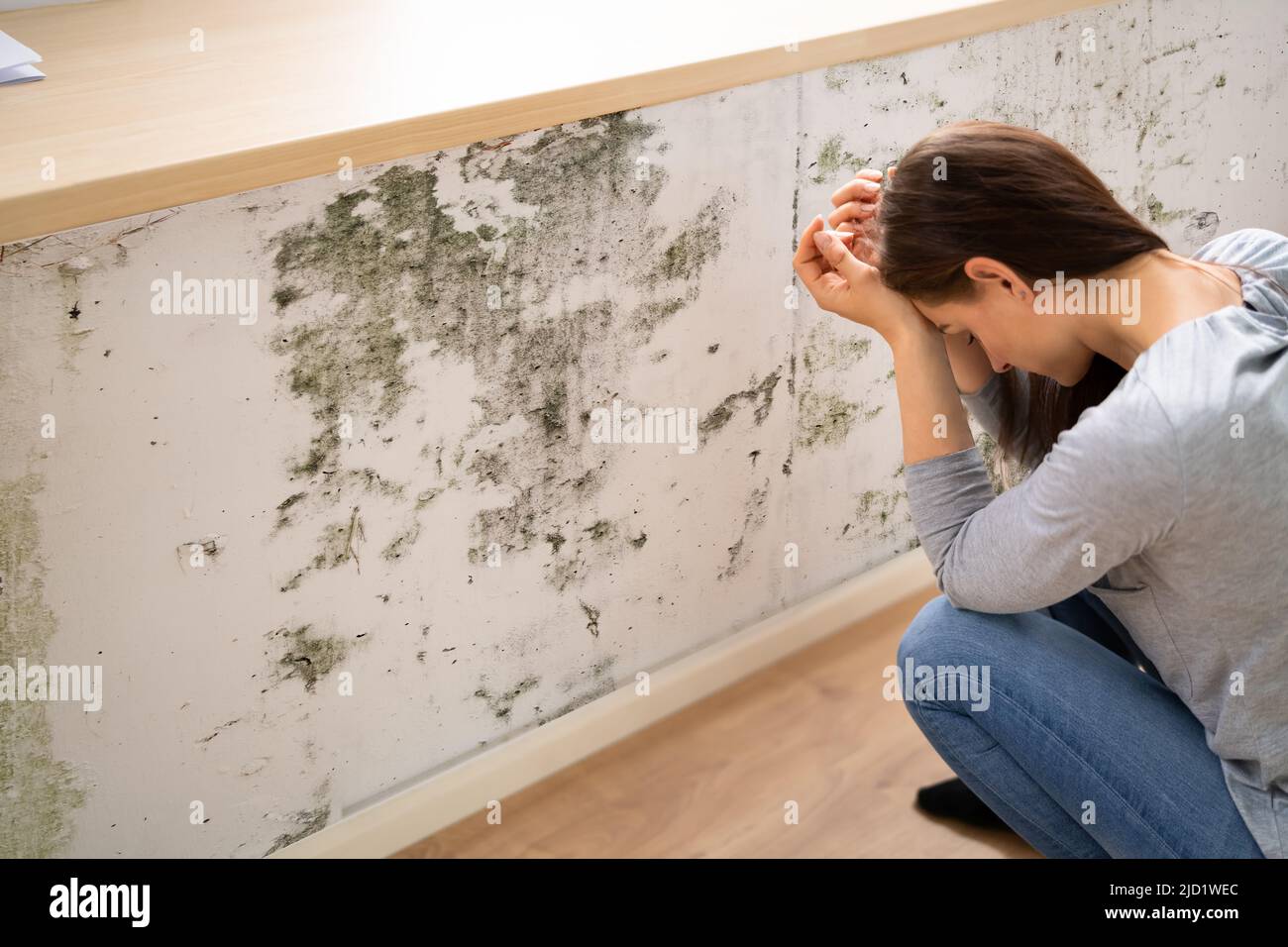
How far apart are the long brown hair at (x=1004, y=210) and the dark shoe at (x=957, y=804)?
67 centimetres

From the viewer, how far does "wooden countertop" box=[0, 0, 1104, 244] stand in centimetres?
102

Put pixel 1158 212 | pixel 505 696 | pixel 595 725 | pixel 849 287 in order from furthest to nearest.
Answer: pixel 1158 212 < pixel 595 725 < pixel 505 696 < pixel 849 287

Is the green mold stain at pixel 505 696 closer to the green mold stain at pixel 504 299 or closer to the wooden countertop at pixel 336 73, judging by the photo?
the green mold stain at pixel 504 299

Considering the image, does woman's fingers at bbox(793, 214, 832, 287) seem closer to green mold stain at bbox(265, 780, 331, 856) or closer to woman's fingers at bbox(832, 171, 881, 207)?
woman's fingers at bbox(832, 171, 881, 207)

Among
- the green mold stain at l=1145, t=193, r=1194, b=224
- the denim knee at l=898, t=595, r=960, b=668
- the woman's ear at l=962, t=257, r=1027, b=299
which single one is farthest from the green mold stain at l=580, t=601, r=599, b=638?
the green mold stain at l=1145, t=193, r=1194, b=224

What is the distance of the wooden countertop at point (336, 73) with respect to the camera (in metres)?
1.02

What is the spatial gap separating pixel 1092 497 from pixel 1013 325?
0.66 feet

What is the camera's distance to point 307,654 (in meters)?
1.25

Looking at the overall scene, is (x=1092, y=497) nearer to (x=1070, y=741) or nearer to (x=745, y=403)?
(x=1070, y=741)

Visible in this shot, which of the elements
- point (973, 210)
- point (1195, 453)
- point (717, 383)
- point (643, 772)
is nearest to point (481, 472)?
point (717, 383)

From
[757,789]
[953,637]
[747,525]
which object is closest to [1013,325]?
[953,637]

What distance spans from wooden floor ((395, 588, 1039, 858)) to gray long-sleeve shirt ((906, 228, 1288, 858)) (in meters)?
0.42

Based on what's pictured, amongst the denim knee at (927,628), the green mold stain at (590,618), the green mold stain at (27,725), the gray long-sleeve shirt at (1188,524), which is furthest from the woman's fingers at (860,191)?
the green mold stain at (27,725)

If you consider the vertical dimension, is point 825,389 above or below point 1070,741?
above
